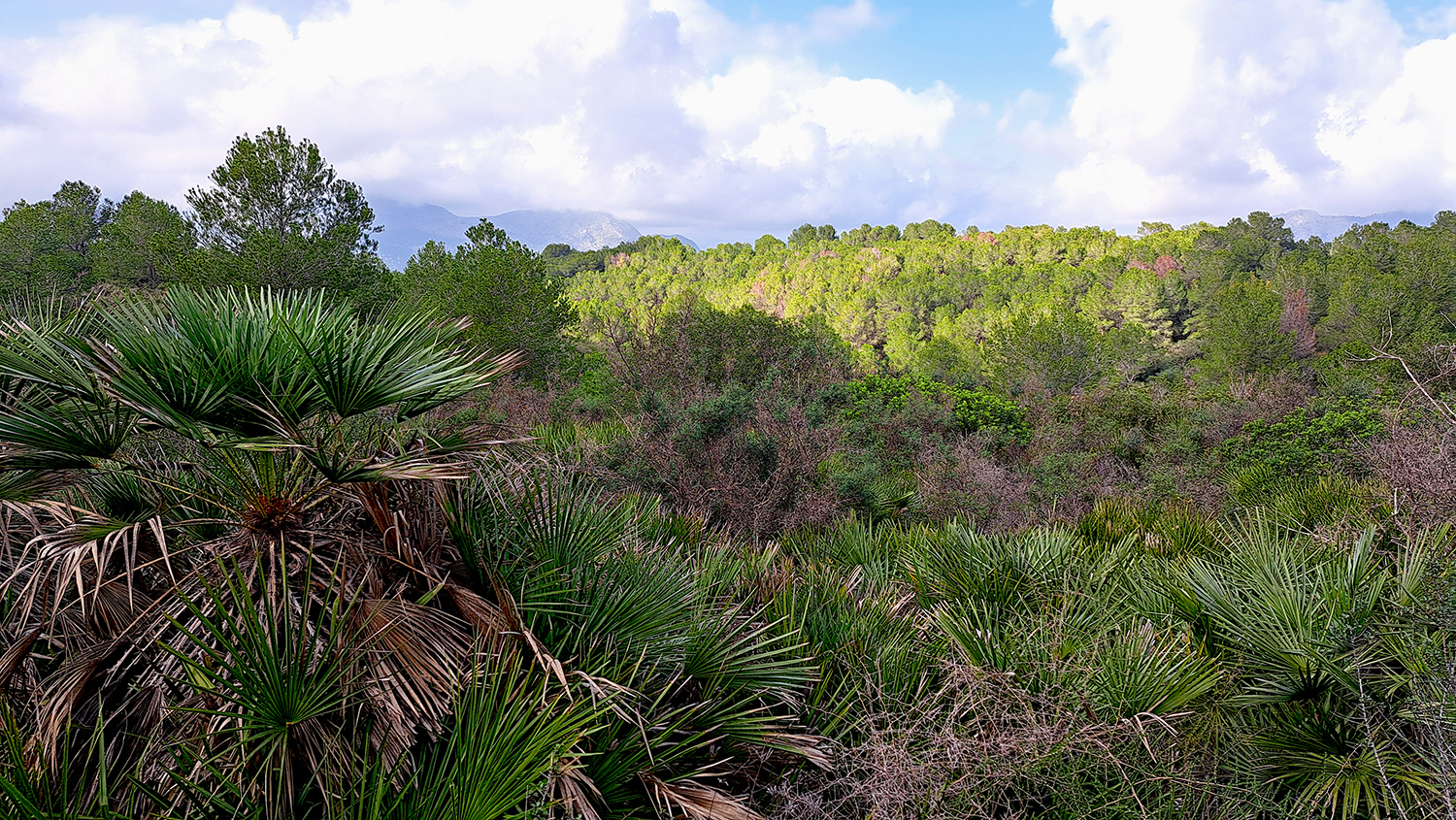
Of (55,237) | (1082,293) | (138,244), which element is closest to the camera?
(138,244)

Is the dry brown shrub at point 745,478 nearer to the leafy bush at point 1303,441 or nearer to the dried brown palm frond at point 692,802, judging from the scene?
the dried brown palm frond at point 692,802

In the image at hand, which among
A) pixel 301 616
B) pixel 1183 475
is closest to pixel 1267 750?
pixel 301 616

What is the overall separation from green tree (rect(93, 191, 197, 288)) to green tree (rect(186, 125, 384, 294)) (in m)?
2.59

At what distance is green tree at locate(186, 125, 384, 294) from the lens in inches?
698

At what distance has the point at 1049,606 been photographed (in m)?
3.97

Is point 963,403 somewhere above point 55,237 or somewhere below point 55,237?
below

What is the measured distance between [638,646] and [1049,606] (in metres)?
2.40

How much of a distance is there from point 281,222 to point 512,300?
6.57 metres

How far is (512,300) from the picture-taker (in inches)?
891

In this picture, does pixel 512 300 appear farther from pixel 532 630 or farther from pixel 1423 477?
pixel 1423 477

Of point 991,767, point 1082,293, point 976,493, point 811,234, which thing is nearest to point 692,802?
point 991,767

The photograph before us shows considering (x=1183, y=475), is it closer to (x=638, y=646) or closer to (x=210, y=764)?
(x=638, y=646)

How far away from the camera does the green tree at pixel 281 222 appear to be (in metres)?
17.7

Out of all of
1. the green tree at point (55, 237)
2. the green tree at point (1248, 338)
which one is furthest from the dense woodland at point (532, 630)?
the green tree at point (1248, 338)
